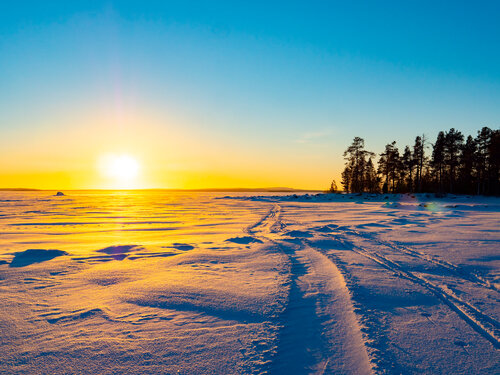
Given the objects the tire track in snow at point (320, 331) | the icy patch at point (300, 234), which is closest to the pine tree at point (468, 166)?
the icy patch at point (300, 234)

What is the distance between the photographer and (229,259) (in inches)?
234

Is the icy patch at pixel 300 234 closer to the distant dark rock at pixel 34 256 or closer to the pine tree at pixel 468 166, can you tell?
the distant dark rock at pixel 34 256

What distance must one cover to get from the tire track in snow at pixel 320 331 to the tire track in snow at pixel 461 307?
1.26 metres

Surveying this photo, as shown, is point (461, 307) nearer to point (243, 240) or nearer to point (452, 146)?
point (243, 240)

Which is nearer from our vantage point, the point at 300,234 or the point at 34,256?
the point at 34,256

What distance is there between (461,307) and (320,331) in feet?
6.90

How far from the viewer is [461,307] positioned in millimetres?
3486

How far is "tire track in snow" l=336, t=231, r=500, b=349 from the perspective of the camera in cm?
286

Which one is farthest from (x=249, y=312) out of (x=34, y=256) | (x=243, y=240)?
(x=34, y=256)

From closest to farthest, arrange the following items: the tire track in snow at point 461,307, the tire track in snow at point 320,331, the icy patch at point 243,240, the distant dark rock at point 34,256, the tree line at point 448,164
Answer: the tire track in snow at point 320,331 < the tire track in snow at point 461,307 < the distant dark rock at point 34,256 < the icy patch at point 243,240 < the tree line at point 448,164

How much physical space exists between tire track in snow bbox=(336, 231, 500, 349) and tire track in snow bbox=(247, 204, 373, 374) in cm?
126

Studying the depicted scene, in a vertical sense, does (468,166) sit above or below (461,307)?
above

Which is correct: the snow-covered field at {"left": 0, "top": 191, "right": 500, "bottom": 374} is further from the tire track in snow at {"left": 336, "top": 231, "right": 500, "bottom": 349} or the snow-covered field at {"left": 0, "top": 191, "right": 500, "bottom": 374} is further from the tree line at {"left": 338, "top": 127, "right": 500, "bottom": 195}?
the tree line at {"left": 338, "top": 127, "right": 500, "bottom": 195}

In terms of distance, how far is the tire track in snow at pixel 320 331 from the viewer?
2.32 metres
